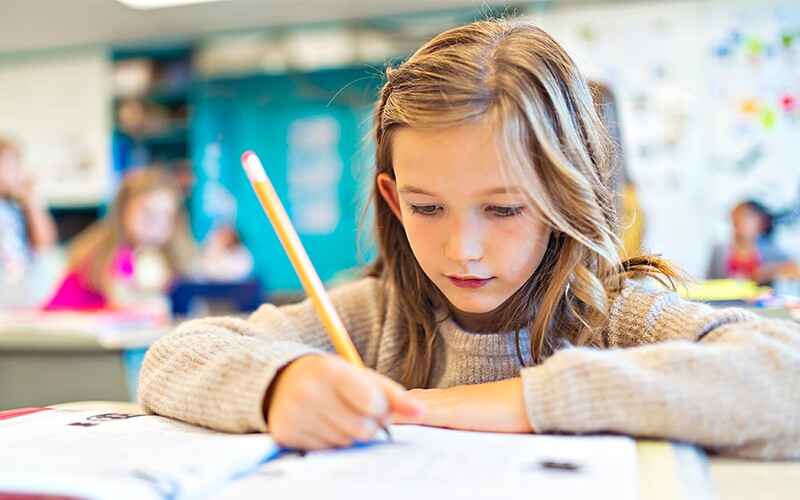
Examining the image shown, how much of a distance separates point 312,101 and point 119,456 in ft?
13.6

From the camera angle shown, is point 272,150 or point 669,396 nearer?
point 669,396

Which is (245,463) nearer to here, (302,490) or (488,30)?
(302,490)

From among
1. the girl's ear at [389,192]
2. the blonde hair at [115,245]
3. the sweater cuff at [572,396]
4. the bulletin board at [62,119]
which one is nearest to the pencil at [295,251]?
the sweater cuff at [572,396]

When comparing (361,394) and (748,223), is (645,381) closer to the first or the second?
(361,394)

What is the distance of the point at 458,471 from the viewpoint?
1.42 feet

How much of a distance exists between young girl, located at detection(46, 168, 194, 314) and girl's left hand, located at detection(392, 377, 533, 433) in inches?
76.7

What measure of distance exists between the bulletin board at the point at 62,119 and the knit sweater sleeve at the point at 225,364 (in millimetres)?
4426

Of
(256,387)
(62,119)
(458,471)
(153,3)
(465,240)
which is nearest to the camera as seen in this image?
(458,471)

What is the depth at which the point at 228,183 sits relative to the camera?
472cm

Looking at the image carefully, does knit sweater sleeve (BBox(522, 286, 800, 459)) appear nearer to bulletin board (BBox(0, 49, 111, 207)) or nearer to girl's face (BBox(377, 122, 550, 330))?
girl's face (BBox(377, 122, 550, 330))

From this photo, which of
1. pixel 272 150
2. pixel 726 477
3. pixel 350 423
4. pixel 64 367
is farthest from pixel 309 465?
pixel 272 150

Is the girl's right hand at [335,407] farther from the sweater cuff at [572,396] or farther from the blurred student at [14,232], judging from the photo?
the blurred student at [14,232]

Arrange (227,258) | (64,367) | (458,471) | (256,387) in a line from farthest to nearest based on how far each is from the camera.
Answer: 1. (227,258)
2. (64,367)
3. (256,387)
4. (458,471)

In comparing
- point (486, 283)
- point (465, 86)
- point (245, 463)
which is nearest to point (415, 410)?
point (245, 463)
